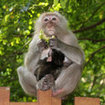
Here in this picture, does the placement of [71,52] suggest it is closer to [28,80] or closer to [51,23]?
[51,23]

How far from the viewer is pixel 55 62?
21.1 ft

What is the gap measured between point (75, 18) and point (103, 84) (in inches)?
272

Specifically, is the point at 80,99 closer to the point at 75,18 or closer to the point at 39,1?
the point at 39,1

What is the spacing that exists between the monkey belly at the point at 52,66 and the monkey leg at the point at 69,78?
6.0 inches

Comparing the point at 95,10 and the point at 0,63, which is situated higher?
the point at 95,10

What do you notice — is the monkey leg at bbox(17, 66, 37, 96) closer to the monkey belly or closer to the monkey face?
the monkey belly

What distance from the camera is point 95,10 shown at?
9.23m

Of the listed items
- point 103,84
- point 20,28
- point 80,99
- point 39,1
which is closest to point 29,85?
point 20,28

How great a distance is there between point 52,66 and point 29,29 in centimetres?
153

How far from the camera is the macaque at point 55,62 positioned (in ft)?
20.5

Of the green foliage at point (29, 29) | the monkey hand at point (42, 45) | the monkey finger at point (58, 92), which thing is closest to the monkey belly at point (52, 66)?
the monkey hand at point (42, 45)

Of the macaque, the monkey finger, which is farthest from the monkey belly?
the monkey finger

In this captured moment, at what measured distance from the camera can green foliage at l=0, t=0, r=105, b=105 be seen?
7.12 metres

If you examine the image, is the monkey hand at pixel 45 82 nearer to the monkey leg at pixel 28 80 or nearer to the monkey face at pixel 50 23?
the monkey leg at pixel 28 80
